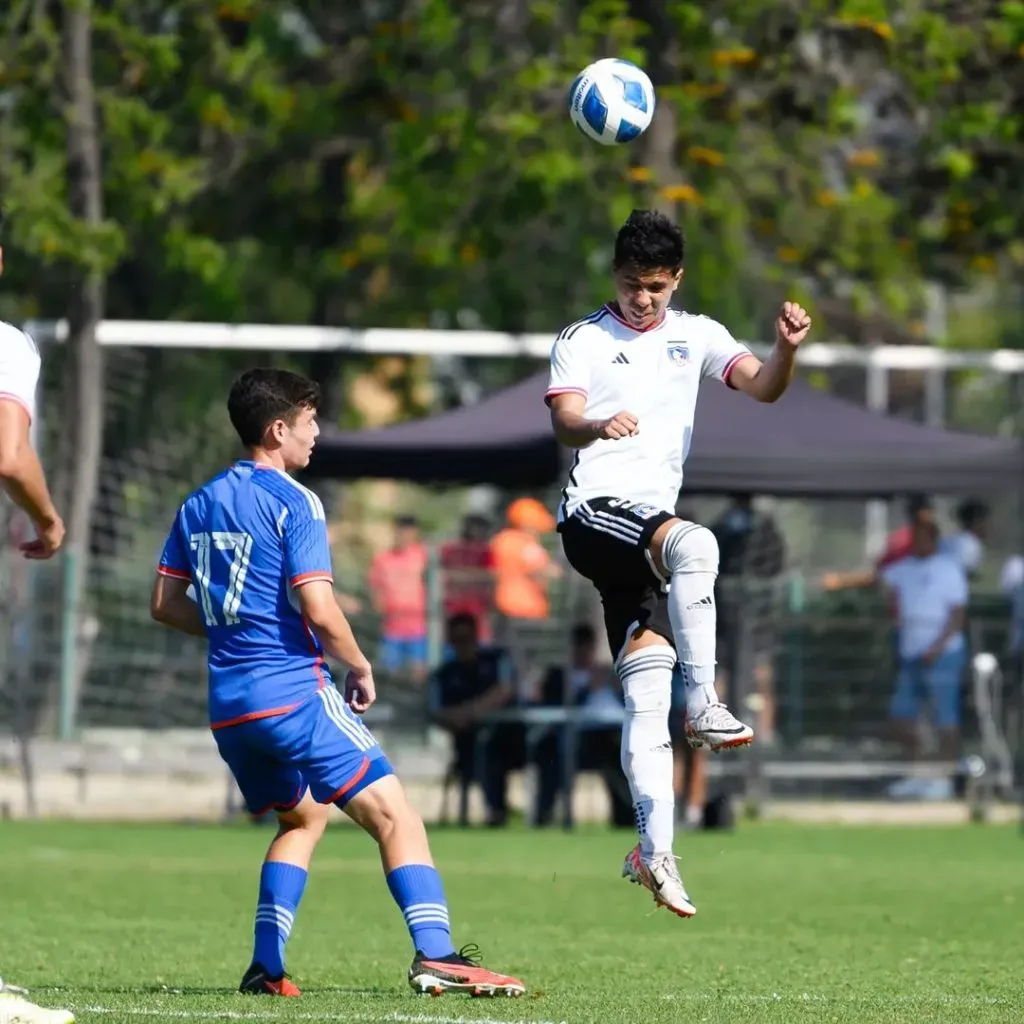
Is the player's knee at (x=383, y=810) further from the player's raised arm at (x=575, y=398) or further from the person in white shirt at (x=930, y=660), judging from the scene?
the person in white shirt at (x=930, y=660)

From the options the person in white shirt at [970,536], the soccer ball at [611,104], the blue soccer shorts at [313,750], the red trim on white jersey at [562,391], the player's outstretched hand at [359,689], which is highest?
the soccer ball at [611,104]

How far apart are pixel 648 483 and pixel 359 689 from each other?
4.92 ft

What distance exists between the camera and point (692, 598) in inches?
352

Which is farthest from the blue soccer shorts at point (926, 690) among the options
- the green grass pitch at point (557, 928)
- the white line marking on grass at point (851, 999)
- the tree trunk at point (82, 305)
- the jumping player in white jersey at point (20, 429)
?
the jumping player in white jersey at point (20, 429)

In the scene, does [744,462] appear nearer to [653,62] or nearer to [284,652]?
[653,62]

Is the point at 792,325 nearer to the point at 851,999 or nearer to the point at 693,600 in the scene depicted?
the point at 693,600

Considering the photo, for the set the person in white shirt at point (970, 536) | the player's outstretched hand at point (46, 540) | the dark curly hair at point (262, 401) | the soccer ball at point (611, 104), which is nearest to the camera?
the player's outstretched hand at point (46, 540)

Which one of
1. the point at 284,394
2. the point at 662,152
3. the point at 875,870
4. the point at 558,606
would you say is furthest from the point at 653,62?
the point at 284,394

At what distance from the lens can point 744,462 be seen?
58.2ft

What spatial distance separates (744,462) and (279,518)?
9854mm

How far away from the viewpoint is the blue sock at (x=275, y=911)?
841cm

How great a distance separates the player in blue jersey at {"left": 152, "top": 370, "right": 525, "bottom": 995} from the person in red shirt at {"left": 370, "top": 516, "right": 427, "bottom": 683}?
11277mm

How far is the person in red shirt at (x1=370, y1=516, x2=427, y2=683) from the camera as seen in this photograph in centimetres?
1988

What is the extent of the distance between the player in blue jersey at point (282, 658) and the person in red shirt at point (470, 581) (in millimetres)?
10875
